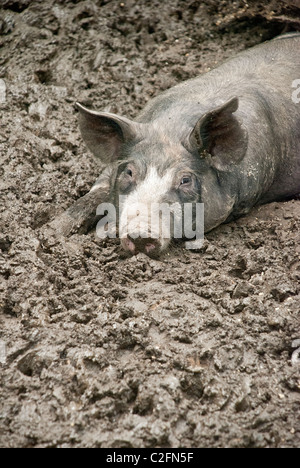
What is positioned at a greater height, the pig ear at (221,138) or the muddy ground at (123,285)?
the pig ear at (221,138)

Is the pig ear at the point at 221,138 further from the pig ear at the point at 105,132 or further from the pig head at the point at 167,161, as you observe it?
the pig ear at the point at 105,132

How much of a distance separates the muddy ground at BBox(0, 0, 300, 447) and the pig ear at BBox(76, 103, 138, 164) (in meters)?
0.45

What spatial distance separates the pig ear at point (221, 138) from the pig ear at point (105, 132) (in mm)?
556

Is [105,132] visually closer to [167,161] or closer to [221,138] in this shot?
[167,161]

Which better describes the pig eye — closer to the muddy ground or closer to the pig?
the pig

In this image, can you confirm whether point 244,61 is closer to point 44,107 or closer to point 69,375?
point 44,107

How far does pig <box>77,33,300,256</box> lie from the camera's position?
4.64 meters

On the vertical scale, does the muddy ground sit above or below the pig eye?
below

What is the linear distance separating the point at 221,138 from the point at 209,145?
0.11m

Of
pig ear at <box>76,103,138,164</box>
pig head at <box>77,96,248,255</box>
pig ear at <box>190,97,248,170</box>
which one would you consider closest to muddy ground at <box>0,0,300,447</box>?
pig head at <box>77,96,248,255</box>

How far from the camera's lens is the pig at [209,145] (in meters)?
4.64

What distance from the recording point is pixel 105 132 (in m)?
5.06

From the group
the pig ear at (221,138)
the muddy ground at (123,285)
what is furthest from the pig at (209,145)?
the muddy ground at (123,285)
